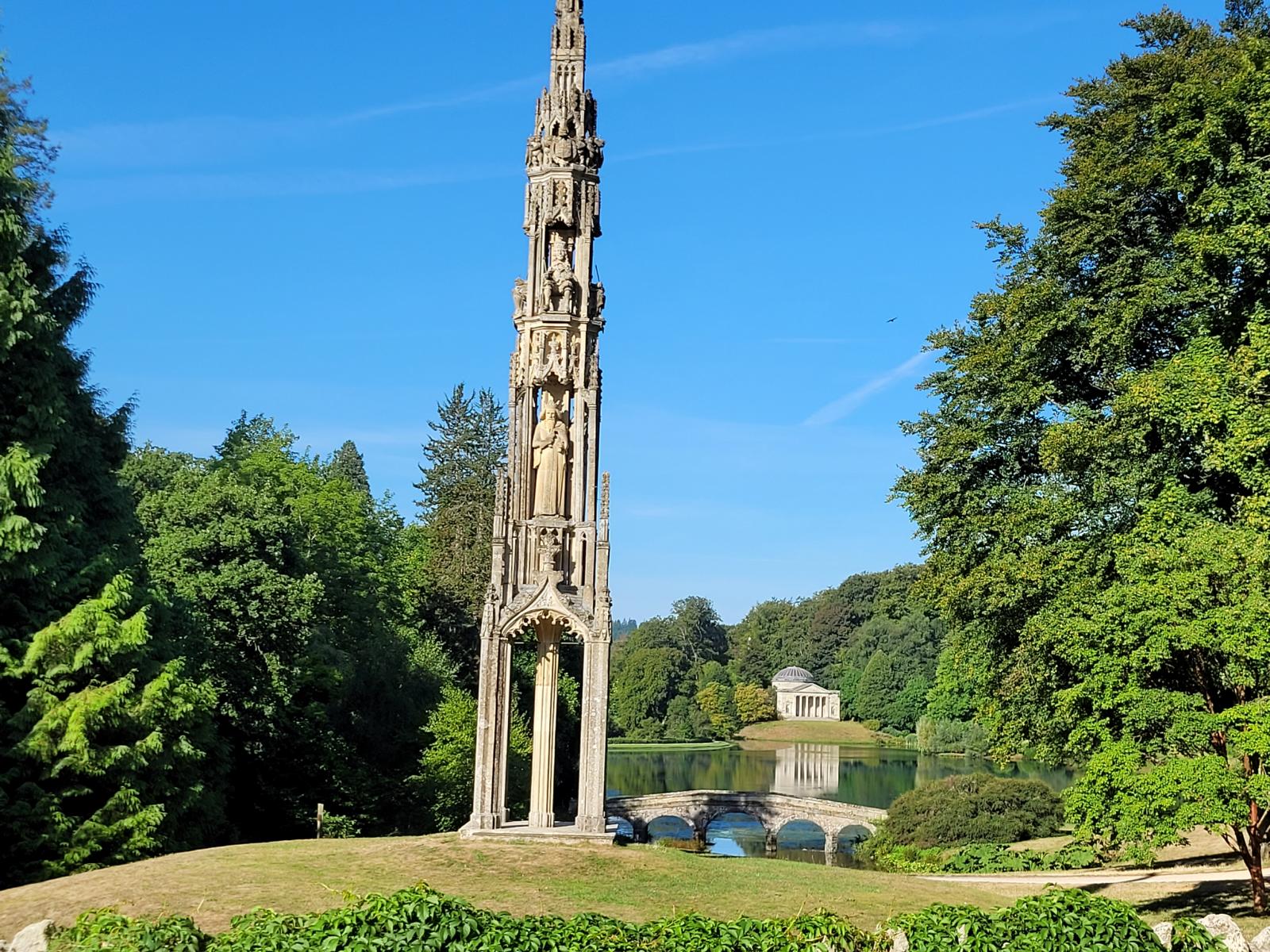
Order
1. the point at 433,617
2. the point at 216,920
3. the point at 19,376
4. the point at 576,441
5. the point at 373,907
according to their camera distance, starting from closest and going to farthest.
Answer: the point at 373,907 < the point at 216,920 < the point at 576,441 < the point at 19,376 < the point at 433,617

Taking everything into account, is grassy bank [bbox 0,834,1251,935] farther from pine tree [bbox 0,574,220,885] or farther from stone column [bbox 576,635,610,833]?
pine tree [bbox 0,574,220,885]

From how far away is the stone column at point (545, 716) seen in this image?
18328 millimetres

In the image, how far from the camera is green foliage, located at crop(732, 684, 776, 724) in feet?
355

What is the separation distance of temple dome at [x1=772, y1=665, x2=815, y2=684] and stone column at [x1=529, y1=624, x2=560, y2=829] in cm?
10114

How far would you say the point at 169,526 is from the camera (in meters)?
31.2

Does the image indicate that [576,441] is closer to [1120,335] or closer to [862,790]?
[1120,335]

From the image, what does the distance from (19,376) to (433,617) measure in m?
28.9

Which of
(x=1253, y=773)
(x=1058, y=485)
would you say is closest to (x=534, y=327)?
(x=1058, y=485)

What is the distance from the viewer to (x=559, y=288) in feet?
62.7

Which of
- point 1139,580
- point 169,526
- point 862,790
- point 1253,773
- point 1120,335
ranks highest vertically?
point 1120,335

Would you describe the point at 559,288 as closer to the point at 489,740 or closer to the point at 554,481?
the point at 554,481

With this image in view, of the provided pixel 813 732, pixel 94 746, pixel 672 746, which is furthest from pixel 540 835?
pixel 813 732

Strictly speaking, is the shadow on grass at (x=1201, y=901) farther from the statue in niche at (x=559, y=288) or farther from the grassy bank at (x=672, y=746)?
the grassy bank at (x=672, y=746)

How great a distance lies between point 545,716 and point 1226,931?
991 cm
